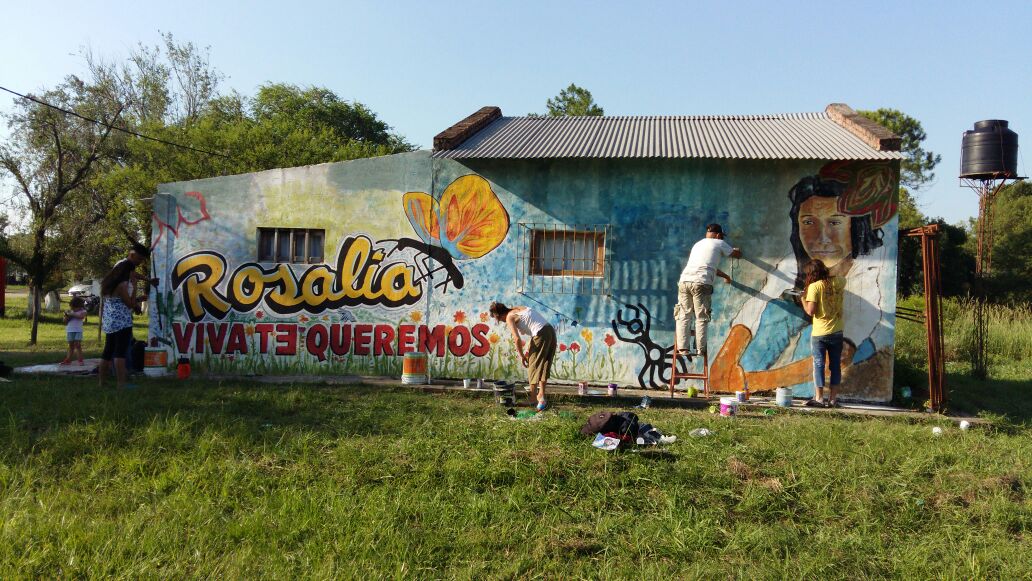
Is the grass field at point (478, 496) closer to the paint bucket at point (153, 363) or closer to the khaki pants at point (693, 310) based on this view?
the khaki pants at point (693, 310)

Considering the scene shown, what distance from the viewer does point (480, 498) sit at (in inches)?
180

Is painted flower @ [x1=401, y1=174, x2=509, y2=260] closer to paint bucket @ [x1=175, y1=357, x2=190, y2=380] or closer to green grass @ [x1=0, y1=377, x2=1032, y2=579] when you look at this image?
green grass @ [x1=0, y1=377, x2=1032, y2=579]

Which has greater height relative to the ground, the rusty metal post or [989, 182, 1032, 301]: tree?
[989, 182, 1032, 301]: tree

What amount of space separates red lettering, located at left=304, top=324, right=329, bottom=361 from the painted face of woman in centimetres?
683

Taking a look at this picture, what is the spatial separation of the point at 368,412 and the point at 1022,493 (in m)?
5.87

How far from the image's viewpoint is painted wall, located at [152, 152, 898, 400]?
8484mm

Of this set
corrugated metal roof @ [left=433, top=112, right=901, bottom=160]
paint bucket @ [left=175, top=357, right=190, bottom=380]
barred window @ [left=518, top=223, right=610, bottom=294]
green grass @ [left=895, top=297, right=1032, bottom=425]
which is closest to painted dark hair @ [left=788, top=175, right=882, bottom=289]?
corrugated metal roof @ [left=433, top=112, right=901, bottom=160]

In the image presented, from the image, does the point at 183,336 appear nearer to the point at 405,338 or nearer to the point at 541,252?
the point at 405,338

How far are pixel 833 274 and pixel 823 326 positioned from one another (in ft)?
3.09

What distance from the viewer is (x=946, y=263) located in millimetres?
21344

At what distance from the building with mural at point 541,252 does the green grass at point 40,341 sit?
382 centimetres

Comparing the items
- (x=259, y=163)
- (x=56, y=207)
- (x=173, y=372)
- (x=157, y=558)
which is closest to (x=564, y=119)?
(x=173, y=372)

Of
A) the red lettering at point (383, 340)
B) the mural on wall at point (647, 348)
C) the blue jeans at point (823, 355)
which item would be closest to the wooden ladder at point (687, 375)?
the mural on wall at point (647, 348)

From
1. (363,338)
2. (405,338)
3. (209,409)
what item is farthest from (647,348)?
(209,409)
